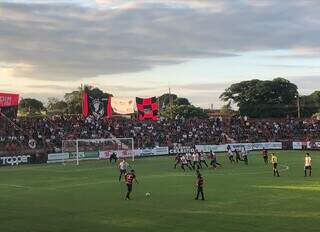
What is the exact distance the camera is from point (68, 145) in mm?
69938

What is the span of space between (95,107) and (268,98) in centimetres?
7061

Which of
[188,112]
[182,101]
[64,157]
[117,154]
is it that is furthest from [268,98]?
[64,157]

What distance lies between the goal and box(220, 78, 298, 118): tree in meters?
74.1

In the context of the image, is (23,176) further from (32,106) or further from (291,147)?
(32,106)

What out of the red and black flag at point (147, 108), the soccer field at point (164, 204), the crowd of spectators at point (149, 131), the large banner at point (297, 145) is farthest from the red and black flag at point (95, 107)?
the soccer field at point (164, 204)

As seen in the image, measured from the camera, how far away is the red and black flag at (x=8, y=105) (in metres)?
75.9

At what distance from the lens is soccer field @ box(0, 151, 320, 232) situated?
2166 centimetres

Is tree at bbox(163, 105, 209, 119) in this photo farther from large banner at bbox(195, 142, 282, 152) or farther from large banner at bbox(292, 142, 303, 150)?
large banner at bbox(292, 142, 303, 150)

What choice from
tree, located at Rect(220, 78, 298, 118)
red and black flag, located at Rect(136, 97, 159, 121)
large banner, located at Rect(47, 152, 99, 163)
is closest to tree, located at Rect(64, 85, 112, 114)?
tree, located at Rect(220, 78, 298, 118)

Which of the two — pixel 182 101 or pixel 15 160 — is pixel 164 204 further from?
pixel 182 101

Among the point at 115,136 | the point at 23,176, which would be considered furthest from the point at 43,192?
the point at 115,136

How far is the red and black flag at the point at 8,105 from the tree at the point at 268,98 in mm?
79870

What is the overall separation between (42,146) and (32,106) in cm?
12243

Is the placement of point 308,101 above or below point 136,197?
above
